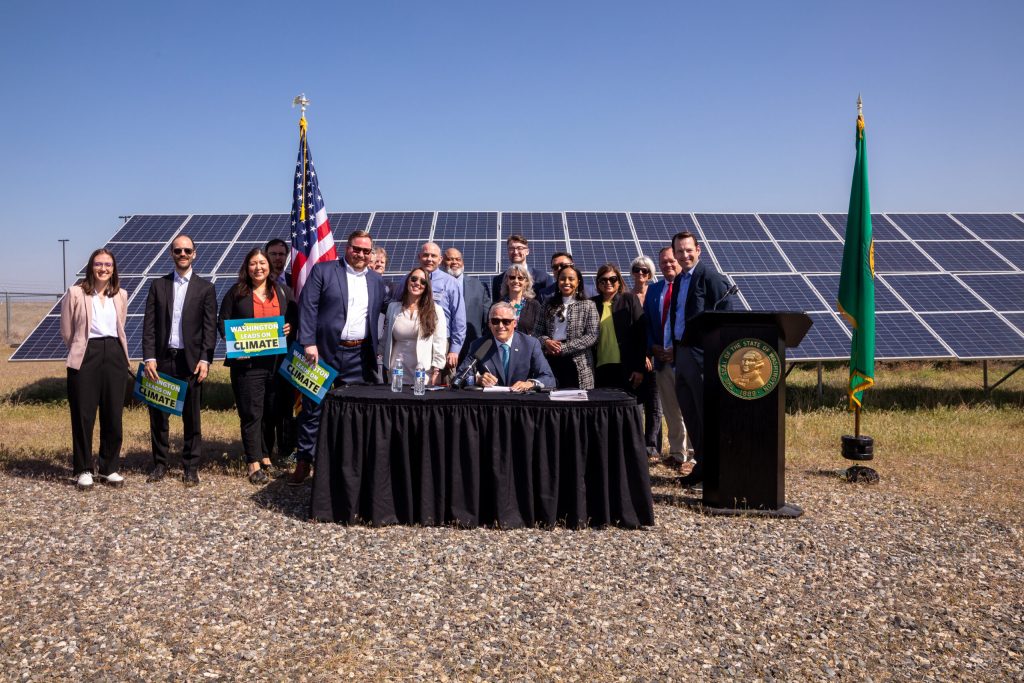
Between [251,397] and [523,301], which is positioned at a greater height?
[523,301]

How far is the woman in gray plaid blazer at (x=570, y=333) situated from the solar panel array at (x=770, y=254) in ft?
13.8

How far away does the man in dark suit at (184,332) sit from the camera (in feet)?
23.5

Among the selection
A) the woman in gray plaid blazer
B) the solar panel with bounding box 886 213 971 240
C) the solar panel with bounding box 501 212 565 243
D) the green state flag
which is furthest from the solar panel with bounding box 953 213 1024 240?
the woman in gray plaid blazer

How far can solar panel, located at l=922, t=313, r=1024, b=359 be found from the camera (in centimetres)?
1122

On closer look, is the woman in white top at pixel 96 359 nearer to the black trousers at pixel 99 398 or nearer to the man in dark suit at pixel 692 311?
the black trousers at pixel 99 398

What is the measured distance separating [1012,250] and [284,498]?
13.5m

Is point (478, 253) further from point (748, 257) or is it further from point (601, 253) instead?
point (748, 257)

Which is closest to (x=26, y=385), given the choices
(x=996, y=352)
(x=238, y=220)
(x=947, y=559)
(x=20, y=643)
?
(x=238, y=220)

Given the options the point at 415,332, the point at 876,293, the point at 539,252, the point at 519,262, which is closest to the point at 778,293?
the point at 876,293

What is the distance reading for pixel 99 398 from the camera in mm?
7055

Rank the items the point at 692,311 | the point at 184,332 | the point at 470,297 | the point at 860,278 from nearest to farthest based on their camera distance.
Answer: the point at 184,332
the point at 692,311
the point at 860,278
the point at 470,297

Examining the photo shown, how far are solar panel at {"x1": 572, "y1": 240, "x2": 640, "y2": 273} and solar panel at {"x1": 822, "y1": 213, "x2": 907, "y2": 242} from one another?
13.4 ft

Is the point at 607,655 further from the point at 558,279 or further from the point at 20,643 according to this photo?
the point at 558,279

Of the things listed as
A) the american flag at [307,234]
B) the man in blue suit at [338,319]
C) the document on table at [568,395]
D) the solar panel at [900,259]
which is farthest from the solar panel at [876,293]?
the man in blue suit at [338,319]
